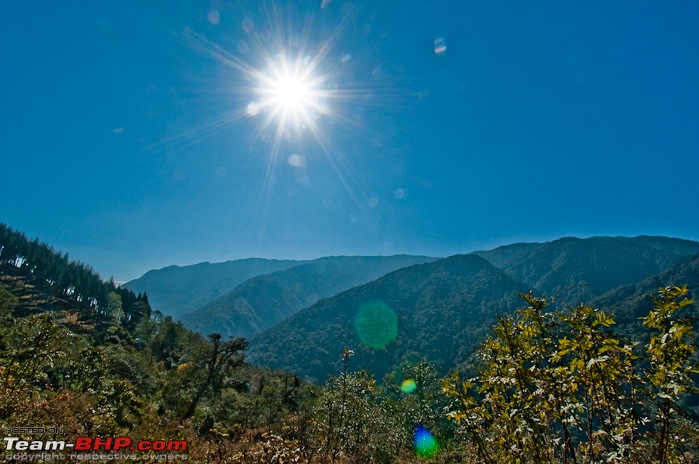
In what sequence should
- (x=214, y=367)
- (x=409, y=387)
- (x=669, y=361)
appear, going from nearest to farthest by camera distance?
(x=669, y=361), (x=214, y=367), (x=409, y=387)

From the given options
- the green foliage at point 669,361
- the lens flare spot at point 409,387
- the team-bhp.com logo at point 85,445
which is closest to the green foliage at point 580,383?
the green foliage at point 669,361

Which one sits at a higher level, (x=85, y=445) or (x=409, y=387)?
(x=85, y=445)

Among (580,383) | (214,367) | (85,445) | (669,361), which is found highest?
(669,361)

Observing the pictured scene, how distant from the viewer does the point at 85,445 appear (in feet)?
26.4

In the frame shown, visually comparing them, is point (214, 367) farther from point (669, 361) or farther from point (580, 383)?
point (669, 361)

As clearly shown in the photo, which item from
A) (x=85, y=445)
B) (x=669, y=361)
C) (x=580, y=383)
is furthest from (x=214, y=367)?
(x=669, y=361)

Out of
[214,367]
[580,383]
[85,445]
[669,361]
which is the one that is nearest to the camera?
[669,361]

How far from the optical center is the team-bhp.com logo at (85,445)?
7.05 meters

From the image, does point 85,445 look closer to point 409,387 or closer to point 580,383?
point 580,383

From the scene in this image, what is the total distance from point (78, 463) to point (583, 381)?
10.4 m

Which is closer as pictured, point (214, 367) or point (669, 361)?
point (669, 361)

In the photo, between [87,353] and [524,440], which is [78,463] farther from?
[87,353]

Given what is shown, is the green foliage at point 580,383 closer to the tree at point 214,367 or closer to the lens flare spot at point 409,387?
the tree at point 214,367

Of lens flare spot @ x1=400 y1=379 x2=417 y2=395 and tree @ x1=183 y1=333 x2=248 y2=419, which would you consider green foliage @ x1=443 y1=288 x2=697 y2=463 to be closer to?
tree @ x1=183 y1=333 x2=248 y2=419
